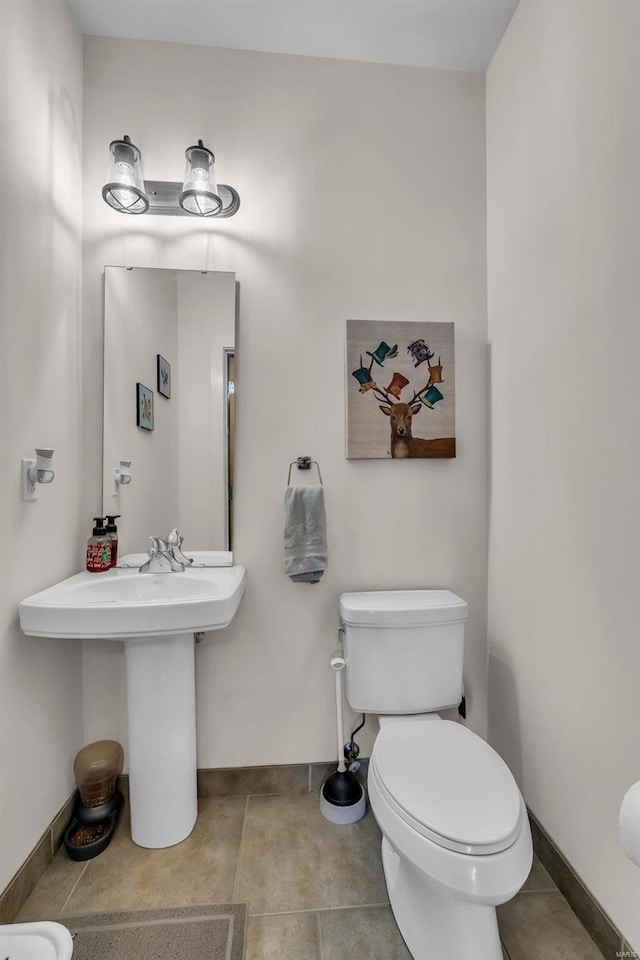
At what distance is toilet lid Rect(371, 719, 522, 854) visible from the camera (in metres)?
0.96

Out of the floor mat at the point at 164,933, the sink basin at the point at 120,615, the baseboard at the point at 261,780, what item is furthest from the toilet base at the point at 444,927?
the sink basin at the point at 120,615

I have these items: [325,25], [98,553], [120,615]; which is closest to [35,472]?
[98,553]

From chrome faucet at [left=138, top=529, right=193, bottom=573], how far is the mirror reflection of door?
0.60ft

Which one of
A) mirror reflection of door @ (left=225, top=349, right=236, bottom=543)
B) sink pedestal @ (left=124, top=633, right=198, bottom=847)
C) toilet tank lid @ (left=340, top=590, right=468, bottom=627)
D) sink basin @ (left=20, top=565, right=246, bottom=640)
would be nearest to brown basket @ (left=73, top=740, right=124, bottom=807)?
sink pedestal @ (left=124, top=633, right=198, bottom=847)

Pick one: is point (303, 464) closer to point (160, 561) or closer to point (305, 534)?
point (305, 534)

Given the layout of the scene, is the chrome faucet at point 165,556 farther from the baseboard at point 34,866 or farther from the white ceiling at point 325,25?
the white ceiling at point 325,25

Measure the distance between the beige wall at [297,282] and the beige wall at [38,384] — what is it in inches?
3.6

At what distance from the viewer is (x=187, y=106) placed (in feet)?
5.57

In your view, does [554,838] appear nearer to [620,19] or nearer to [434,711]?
[434,711]

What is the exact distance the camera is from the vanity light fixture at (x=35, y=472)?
4.31 feet

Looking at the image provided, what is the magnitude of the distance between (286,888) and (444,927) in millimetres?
495

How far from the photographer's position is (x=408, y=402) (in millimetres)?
1733

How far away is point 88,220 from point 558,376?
1.69 meters

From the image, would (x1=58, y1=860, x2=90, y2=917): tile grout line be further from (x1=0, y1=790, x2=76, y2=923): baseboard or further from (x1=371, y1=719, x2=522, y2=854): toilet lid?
(x1=371, y1=719, x2=522, y2=854): toilet lid
